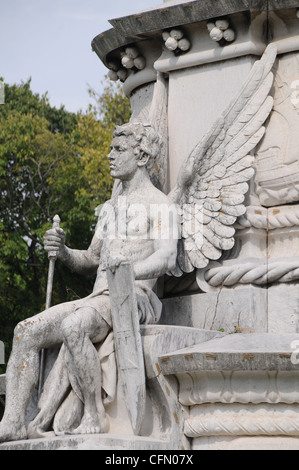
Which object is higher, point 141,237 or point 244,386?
point 141,237

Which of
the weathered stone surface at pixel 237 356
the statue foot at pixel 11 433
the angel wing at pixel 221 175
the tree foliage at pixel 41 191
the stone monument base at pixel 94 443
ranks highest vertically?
the tree foliage at pixel 41 191

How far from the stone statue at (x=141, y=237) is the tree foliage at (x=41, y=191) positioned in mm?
10050

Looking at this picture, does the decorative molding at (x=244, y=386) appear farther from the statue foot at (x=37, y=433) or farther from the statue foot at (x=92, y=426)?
the statue foot at (x=37, y=433)

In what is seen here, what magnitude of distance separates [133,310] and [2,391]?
5.29ft

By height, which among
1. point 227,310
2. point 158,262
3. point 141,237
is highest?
point 141,237

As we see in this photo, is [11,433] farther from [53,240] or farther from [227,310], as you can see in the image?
[227,310]

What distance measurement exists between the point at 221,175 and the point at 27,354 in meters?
2.12

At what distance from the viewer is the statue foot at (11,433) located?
24.7 ft

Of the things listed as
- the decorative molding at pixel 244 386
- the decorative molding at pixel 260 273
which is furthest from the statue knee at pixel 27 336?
the decorative molding at pixel 260 273

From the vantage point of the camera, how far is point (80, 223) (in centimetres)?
1953

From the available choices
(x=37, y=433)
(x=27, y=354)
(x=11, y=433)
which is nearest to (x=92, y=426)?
(x=37, y=433)

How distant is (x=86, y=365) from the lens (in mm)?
7543

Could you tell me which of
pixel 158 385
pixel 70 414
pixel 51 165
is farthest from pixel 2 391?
pixel 51 165
